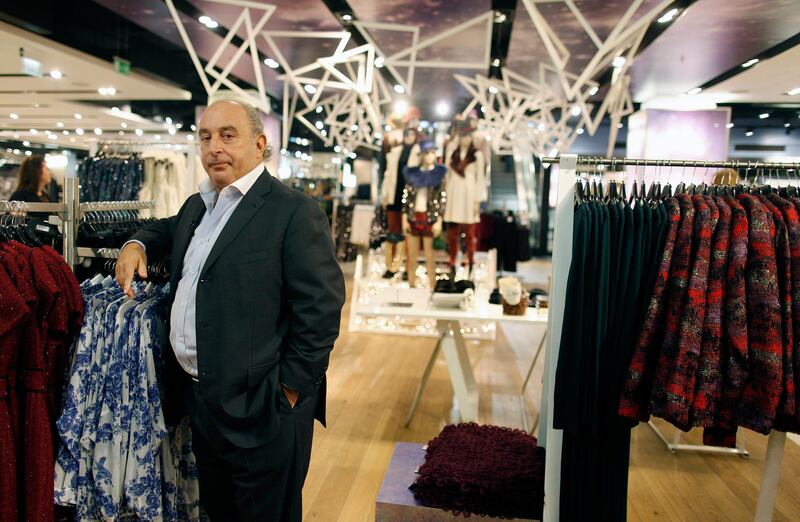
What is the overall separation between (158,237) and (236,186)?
0.52 metres

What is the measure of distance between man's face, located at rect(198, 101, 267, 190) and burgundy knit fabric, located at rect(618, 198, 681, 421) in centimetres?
143

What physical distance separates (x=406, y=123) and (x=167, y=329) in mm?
5068

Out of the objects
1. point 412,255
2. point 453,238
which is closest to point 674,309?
point 412,255

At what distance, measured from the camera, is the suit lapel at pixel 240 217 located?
175 centimetres

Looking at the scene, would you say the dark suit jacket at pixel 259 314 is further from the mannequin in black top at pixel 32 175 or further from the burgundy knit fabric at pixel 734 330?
the mannequin in black top at pixel 32 175

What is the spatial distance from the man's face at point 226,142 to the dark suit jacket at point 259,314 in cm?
10

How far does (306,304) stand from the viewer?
1.77 meters

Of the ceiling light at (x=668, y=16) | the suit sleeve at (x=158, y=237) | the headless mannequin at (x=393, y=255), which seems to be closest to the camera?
the suit sleeve at (x=158, y=237)

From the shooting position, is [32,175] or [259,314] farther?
[32,175]

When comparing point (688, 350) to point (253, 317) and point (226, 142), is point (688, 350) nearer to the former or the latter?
point (253, 317)

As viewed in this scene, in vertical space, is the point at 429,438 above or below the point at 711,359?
below

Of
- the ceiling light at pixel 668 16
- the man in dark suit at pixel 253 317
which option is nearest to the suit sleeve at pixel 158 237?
the man in dark suit at pixel 253 317

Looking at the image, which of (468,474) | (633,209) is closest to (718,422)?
(633,209)

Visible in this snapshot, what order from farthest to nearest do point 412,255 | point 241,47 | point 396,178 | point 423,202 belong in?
point 412,255 < point 396,178 < point 423,202 < point 241,47
